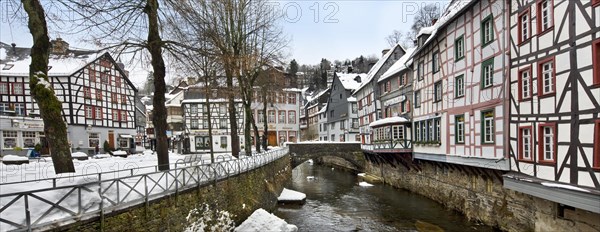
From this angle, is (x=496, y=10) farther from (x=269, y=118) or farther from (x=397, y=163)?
(x=269, y=118)

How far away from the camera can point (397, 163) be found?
27.7 metres

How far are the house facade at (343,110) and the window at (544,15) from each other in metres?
34.7

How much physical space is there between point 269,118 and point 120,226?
4292 cm

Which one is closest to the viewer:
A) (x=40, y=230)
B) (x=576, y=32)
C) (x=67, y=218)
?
(x=40, y=230)

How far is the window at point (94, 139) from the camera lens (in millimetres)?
33894

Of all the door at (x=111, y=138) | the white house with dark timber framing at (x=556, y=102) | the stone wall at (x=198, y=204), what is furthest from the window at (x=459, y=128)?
the door at (x=111, y=138)

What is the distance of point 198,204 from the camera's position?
11195 millimetres

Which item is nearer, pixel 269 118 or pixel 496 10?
pixel 496 10

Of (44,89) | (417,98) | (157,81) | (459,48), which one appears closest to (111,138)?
(157,81)

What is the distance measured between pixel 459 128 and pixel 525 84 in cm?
547

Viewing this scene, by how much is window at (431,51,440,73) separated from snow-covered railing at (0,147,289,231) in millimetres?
15916

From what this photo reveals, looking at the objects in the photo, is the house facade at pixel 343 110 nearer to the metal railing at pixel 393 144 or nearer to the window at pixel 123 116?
the metal railing at pixel 393 144

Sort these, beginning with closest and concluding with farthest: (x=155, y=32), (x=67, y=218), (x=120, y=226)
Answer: (x=67, y=218) < (x=120, y=226) < (x=155, y=32)

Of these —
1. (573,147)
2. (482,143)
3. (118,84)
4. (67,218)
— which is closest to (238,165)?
(67,218)
